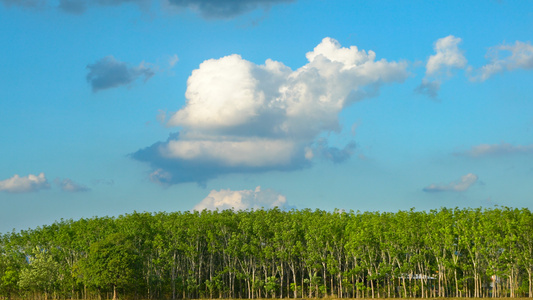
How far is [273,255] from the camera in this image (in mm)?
93250

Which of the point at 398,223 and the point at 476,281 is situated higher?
the point at 398,223

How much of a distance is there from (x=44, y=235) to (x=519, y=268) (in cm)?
7440

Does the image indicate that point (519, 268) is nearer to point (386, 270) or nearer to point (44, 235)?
point (386, 270)

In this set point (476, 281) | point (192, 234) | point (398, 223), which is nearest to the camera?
point (476, 281)

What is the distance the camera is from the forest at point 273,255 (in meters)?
84.4

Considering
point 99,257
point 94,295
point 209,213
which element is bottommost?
point 94,295

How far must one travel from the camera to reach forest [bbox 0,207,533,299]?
3322 inches

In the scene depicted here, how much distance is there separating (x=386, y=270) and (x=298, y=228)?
1508 centimetres

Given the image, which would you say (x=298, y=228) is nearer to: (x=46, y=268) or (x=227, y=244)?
(x=227, y=244)

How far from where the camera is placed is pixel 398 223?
8806 centimetres

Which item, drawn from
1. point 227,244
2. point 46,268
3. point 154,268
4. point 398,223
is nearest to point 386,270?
point 398,223

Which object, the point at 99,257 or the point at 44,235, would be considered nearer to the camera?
the point at 99,257

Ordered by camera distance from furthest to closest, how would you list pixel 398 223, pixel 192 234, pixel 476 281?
pixel 192 234, pixel 398 223, pixel 476 281

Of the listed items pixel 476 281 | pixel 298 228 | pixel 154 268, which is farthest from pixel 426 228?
A: pixel 154 268
